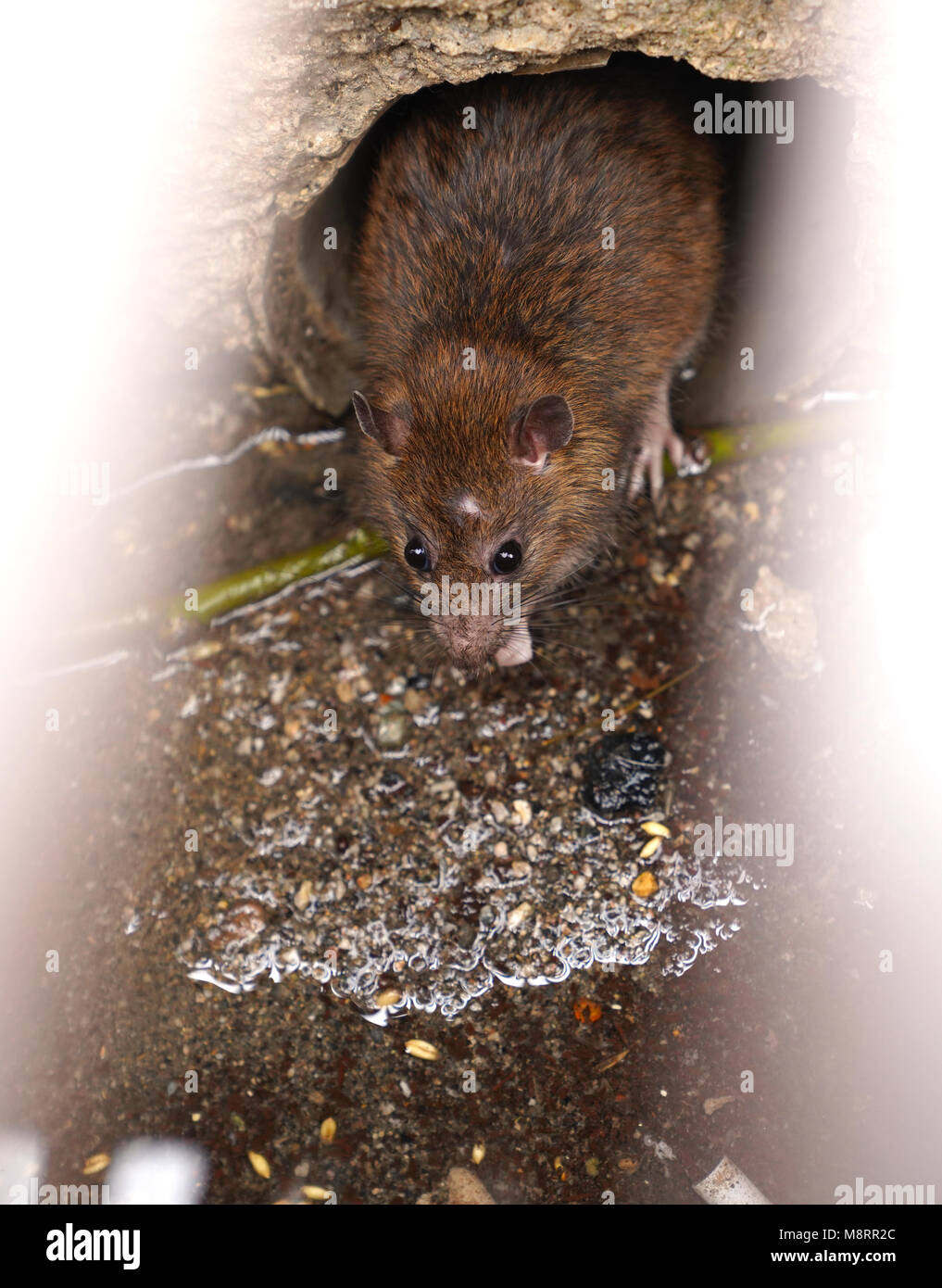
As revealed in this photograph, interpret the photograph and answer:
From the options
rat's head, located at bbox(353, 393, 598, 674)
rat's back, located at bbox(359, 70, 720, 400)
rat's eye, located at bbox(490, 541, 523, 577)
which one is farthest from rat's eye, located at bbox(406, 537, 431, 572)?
rat's back, located at bbox(359, 70, 720, 400)

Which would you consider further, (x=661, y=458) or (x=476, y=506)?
(x=661, y=458)

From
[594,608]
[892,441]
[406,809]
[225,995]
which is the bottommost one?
[225,995]

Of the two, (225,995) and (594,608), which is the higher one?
(594,608)

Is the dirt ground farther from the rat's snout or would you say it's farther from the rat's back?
the rat's back

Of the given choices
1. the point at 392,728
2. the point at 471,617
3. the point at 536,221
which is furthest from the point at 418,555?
the point at 536,221

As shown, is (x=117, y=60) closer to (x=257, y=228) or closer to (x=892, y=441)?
(x=257, y=228)

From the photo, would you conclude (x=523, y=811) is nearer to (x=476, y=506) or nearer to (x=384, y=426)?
(x=476, y=506)

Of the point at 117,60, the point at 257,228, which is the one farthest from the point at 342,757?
the point at 117,60
